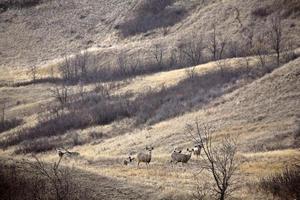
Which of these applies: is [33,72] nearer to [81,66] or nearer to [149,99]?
[81,66]

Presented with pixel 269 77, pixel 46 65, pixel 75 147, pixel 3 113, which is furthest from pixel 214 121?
pixel 46 65

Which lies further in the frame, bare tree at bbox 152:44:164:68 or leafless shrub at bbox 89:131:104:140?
bare tree at bbox 152:44:164:68

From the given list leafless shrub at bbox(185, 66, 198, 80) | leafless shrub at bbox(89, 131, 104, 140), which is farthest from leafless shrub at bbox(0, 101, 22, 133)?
leafless shrub at bbox(185, 66, 198, 80)

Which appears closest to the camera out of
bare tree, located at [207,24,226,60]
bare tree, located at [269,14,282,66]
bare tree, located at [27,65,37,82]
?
bare tree, located at [269,14,282,66]

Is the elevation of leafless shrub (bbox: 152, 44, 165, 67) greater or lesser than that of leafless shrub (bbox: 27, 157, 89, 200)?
greater

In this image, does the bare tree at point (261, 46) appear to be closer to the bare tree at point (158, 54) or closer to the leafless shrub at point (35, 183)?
the bare tree at point (158, 54)

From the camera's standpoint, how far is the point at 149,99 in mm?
70625

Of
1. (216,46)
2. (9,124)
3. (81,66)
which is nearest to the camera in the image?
(9,124)

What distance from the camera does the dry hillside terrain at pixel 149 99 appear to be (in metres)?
25.0

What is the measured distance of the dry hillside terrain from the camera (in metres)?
25.0

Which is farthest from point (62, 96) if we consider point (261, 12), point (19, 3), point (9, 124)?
point (19, 3)

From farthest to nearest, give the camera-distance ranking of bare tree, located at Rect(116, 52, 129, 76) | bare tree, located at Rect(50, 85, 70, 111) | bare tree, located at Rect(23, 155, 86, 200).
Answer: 1. bare tree, located at Rect(116, 52, 129, 76)
2. bare tree, located at Rect(50, 85, 70, 111)
3. bare tree, located at Rect(23, 155, 86, 200)

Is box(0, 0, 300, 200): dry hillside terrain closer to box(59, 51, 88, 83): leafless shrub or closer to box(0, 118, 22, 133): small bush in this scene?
box(0, 118, 22, 133): small bush

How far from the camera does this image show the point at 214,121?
1956 inches
